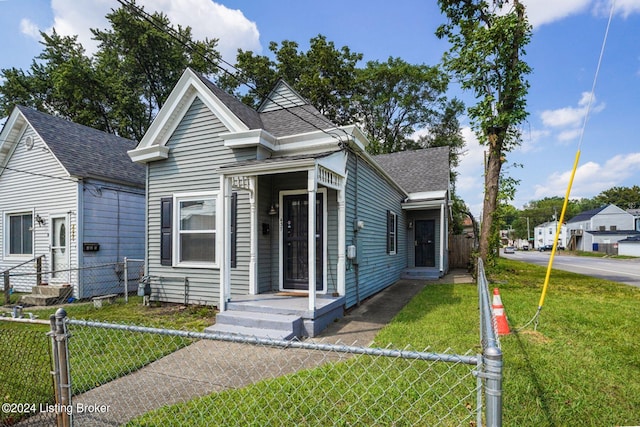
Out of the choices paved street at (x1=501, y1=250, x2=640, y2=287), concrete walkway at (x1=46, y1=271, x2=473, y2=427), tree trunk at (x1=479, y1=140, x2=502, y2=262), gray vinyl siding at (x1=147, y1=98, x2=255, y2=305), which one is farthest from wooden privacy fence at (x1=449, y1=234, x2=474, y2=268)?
gray vinyl siding at (x1=147, y1=98, x2=255, y2=305)

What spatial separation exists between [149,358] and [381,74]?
26.5m

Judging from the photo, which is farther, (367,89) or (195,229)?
(367,89)

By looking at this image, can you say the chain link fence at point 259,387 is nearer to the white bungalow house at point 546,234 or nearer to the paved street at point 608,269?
the paved street at point 608,269

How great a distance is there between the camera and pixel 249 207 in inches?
272

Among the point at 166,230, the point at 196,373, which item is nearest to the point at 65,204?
the point at 166,230

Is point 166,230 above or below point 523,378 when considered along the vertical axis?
above

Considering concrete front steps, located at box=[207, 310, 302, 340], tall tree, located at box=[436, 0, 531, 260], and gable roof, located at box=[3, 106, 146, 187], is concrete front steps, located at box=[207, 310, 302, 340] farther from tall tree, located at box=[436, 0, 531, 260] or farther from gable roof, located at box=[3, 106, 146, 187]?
tall tree, located at box=[436, 0, 531, 260]

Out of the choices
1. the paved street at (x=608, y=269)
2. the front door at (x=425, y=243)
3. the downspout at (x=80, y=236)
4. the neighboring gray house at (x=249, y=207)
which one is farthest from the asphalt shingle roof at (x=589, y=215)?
the downspout at (x=80, y=236)

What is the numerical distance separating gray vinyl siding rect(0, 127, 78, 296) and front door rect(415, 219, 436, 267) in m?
12.1

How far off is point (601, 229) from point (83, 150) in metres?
59.7

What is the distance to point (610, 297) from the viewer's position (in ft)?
27.6

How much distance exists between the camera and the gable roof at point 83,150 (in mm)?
9852

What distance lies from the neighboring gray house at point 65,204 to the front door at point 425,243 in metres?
10.6

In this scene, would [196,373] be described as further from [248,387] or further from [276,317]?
[276,317]
